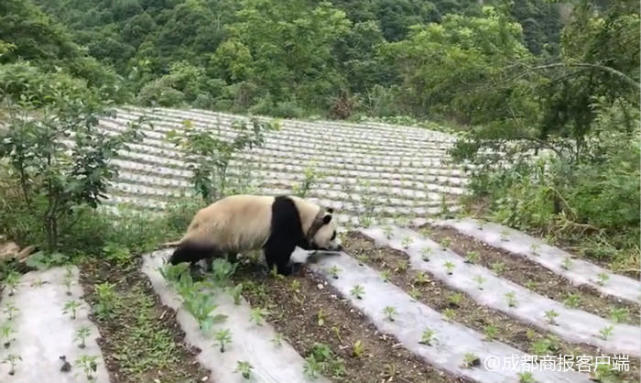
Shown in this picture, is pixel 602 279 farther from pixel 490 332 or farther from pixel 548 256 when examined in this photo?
pixel 490 332

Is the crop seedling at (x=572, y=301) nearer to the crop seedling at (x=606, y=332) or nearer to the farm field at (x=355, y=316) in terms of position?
the farm field at (x=355, y=316)

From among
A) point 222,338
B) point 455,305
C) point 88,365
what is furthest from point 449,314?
point 88,365

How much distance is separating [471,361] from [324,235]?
1.74 meters

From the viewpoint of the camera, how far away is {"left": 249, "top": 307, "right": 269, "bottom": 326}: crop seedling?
3883 mm

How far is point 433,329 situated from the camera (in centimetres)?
384

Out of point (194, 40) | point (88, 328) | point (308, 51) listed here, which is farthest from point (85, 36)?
point (88, 328)

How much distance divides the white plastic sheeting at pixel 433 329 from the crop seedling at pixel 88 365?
1.58m

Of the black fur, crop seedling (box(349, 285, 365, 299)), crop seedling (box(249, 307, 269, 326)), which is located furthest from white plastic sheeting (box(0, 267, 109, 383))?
Result: crop seedling (box(349, 285, 365, 299))

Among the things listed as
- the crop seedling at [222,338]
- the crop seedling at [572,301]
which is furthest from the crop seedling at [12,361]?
the crop seedling at [572,301]

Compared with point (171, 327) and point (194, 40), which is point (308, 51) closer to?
point (194, 40)

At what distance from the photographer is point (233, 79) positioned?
24.7 meters

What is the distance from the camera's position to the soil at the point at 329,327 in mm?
3422

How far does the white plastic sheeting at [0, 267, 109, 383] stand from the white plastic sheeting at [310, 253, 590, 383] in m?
1.60

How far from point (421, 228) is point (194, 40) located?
24.5 m
